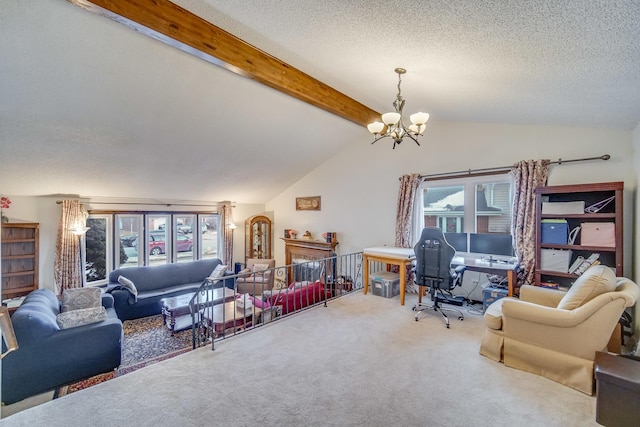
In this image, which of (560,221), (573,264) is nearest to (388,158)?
(560,221)

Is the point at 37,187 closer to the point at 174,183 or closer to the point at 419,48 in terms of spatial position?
the point at 174,183

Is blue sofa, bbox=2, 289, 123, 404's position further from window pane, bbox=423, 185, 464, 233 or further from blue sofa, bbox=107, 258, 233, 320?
window pane, bbox=423, 185, 464, 233

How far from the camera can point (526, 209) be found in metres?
3.90

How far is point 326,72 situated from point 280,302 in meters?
3.20

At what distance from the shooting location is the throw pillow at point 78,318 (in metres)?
3.37

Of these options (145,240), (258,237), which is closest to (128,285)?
(145,240)

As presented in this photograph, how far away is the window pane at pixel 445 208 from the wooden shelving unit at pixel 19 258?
7072 millimetres

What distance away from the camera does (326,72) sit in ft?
11.3

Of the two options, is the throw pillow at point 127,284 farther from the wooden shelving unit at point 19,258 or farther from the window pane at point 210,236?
the window pane at point 210,236

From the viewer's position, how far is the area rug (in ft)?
11.6

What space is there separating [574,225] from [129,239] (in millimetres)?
8138

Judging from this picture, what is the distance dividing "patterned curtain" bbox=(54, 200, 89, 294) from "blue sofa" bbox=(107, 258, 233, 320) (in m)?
0.61

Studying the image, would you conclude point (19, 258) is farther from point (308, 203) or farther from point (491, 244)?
point (491, 244)

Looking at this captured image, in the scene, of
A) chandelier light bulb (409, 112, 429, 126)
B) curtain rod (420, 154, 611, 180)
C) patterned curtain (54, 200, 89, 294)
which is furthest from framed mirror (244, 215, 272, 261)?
chandelier light bulb (409, 112, 429, 126)
